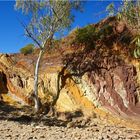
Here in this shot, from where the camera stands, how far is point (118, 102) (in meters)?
26.1

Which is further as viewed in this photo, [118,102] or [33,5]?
[33,5]

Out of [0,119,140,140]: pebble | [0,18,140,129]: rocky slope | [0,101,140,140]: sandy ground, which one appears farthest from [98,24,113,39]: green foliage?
[0,119,140,140]: pebble

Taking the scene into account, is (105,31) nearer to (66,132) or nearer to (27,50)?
(27,50)

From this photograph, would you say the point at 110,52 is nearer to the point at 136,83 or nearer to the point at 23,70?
the point at 136,83

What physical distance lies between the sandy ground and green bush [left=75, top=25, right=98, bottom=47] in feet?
24.8

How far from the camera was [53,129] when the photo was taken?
21.3 m

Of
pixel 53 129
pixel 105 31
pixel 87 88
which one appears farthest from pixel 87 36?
pixel 53 129

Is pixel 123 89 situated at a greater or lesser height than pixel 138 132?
greater

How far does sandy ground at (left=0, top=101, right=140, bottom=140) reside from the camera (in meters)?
18.9

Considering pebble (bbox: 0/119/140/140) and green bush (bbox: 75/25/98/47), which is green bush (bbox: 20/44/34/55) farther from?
pebble (bbox: 0/119/140/140)

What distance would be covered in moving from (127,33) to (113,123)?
8.32 metres

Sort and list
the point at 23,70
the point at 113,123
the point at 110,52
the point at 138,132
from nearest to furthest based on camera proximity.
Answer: the point at 138,132 → the point at 113,123 → the point at 110,52 → the point at 23,70

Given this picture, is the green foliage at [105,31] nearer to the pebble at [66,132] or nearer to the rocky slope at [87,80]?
the rocky slope at [87,80]

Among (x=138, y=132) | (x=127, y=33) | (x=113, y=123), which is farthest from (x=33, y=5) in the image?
(x=138, y=132)
